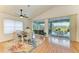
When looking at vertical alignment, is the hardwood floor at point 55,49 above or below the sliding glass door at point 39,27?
below

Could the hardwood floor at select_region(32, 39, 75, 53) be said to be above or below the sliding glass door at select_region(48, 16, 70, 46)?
below

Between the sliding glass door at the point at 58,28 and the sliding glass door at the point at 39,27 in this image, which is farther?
the sliding glass door at the point at 58,28

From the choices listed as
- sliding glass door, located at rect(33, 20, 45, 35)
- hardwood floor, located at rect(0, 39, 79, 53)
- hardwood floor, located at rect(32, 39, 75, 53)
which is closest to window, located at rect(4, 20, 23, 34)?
sliding glass door, located at rect(33, 20, 45, 35)

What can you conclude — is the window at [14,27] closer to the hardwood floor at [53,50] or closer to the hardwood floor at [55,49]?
the hardwood floor at [55,49]

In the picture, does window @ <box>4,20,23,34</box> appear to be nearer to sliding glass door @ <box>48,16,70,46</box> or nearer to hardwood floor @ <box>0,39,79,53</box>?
hardwood floor @ <box>0,39,79,53</box>

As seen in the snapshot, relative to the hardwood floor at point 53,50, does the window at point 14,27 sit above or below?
above

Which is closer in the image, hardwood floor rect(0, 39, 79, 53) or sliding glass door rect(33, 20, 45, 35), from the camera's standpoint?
sliding glass door rect(33, 20, 45, 35)

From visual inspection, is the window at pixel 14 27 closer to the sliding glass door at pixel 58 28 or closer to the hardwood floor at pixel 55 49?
the hardwood floor at pixel 55 49

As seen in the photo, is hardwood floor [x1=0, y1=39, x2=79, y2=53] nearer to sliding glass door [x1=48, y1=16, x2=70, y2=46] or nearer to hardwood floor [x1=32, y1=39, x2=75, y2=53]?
hardwood floor [x1=32, y1=39, x2=75, y2=53]

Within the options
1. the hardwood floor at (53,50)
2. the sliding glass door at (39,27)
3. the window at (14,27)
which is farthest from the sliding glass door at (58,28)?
the window at (14,27)

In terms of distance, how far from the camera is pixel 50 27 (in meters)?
3.30

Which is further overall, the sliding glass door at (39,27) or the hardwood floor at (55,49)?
the hardwood floor at (55,49)
